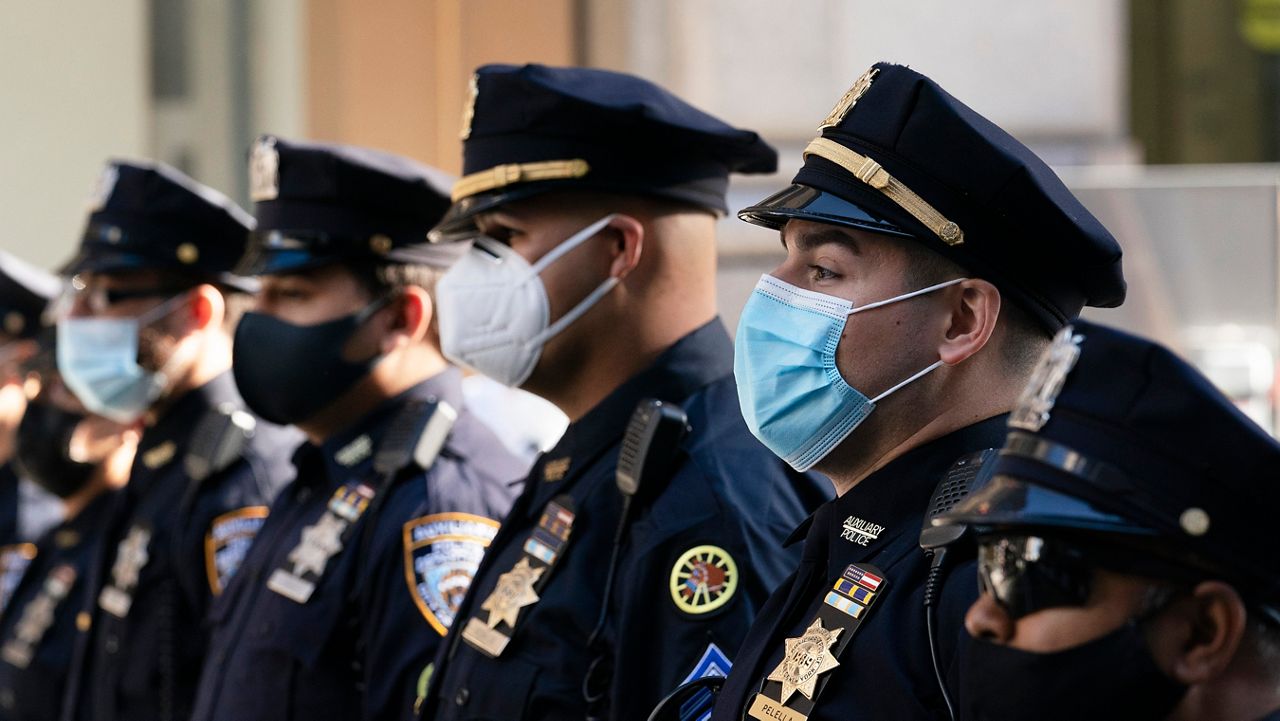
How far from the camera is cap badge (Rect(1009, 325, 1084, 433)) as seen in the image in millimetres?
1953

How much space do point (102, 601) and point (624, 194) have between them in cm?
241

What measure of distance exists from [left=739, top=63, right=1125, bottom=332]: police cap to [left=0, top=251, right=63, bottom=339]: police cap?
551cm

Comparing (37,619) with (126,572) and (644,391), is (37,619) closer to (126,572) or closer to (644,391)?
(126,572)

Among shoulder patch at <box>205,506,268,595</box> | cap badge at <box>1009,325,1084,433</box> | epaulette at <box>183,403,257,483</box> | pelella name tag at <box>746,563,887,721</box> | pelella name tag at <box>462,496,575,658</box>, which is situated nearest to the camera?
cap badge at <box>1009,325,1084,433</box>

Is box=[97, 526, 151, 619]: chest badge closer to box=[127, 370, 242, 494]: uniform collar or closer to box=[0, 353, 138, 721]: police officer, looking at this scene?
box=[127, 370, 242, 494]: uniform collar

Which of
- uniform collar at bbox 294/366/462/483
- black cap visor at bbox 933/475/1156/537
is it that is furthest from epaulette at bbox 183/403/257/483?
black cap visor at bbox 933/475/1156/537

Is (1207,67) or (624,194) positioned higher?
(624,194)

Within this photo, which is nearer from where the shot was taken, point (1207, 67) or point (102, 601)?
point (102, 601)

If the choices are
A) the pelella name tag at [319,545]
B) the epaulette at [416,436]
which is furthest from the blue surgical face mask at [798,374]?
the pelella name tag at [319,545]

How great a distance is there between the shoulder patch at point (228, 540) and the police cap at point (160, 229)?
1017 millimetres

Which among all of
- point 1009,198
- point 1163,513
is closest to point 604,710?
point 1009,198

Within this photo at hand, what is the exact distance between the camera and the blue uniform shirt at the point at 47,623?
562 cm

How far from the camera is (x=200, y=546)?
4.80 meters

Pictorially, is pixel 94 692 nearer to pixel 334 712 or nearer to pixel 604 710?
pixel 334 712
